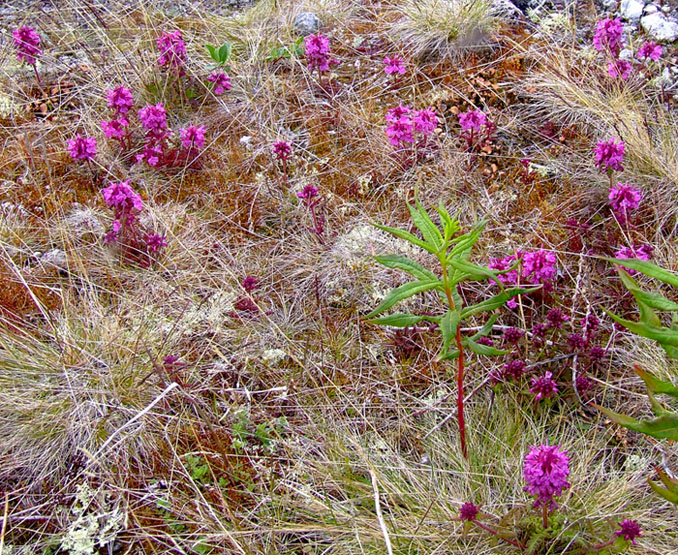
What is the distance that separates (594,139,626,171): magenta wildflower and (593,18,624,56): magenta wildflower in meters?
1.11

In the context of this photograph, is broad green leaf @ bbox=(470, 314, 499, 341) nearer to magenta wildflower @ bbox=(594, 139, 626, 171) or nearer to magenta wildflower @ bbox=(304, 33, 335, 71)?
magenta wildflower @ bbox=(594, 139, 626, 171)

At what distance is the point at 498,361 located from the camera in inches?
104

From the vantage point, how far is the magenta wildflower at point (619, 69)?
3605 millimetres

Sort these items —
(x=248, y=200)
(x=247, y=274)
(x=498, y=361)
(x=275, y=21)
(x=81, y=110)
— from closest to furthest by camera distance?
(x=498, y=361)
(x=247, y=274)
(x=248, y=200)
(x=81, y=110)
(x=275, y=21)

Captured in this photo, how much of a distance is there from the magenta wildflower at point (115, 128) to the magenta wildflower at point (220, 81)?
2.10 ft

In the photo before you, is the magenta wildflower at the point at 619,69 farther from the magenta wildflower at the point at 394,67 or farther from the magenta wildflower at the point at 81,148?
the magenta wildflower at the point at 81,148

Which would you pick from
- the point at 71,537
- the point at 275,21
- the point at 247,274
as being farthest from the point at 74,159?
the point at 71,537

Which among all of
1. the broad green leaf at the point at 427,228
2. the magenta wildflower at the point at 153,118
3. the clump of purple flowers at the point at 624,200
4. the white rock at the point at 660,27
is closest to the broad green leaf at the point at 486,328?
the broad green leaf at the point at 427,228

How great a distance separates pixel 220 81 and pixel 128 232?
4.45ft

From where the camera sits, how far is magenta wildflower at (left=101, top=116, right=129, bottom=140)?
12.1 ft

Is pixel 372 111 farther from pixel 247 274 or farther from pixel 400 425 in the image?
pixel 400 425

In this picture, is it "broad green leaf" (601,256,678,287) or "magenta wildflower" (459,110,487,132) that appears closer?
"broad green leaf" (601,256,678,287)

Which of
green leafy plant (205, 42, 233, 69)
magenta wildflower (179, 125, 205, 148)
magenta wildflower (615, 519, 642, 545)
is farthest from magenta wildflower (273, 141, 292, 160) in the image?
magenta wildflower (615, 519, 642, 545)

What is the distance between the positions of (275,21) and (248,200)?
178 centimetres
